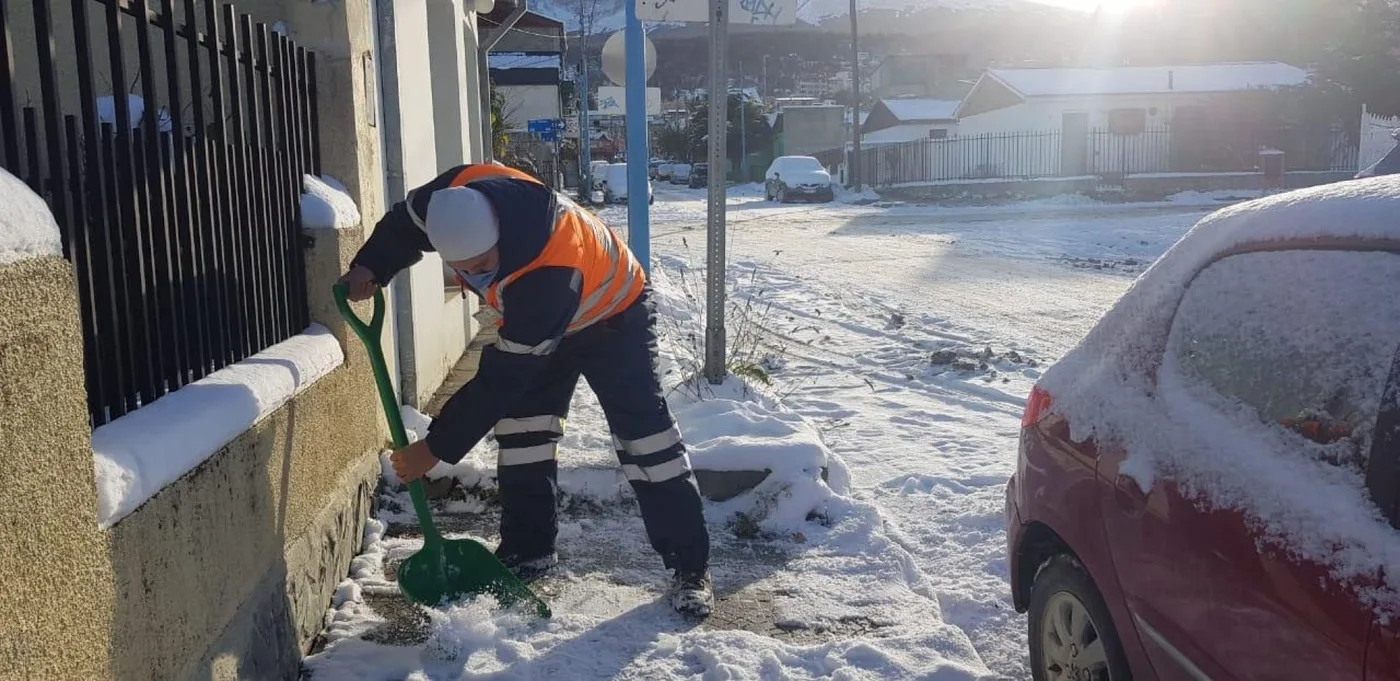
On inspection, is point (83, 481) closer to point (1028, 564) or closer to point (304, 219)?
point (304, 219)

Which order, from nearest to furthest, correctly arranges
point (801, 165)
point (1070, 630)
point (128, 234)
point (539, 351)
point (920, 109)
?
point (128, 234), point (1070, 630), point (539, 351), point (801, 165), point (920, 109)

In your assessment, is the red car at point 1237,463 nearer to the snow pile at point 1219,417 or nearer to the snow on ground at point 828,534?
the snow pile at point 1219,417

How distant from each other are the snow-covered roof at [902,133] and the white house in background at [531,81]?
1605 cm

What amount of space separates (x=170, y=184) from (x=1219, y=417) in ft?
8.30

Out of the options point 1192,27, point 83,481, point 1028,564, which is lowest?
point 1028,564

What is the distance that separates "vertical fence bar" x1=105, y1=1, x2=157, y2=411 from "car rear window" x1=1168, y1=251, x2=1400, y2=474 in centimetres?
239

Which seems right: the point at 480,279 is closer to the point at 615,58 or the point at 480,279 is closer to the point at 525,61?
Answer: the point at 615,58

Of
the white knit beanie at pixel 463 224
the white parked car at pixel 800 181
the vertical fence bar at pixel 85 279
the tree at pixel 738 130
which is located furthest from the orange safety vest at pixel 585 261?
the tree at pixel 738 130

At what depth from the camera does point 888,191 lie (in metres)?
38.2

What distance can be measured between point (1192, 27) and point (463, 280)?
67.3 m

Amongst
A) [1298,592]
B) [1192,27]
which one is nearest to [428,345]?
[1298,592]

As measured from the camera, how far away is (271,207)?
3750 millimetres

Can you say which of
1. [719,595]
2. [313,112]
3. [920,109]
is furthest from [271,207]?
[920,109]

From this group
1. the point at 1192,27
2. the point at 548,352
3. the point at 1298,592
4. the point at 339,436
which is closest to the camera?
the point at 1298,592
